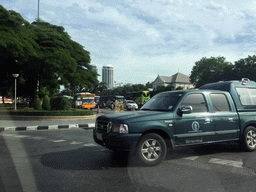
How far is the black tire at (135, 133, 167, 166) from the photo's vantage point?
5.04 meters

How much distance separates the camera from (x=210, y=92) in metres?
6.23

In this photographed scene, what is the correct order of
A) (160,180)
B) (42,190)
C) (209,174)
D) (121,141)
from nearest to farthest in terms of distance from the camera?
1. (42,190)
2. (160,180)
3. (209,174)
4. (121,141)

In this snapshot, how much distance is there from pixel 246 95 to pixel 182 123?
255 cm

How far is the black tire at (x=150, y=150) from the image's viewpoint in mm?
5039

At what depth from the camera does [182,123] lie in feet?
18.1

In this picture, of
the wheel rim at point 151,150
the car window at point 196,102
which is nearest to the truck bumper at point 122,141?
the wheel rim at point 151,150

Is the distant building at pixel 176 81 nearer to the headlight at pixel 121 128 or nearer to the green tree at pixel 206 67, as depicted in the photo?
the green tree at pixel 206 67

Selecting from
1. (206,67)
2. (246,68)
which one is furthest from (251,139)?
(206,67)

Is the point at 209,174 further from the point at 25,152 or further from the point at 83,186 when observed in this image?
the point at 25,152

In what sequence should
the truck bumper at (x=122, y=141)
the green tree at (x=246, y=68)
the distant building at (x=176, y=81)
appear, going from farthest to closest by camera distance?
the distant building at (x=176, y=81) < the green tree at (x=246, y=68) < the truck bumper at (x=122, y=141)

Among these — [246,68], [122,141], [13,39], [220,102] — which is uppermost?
[246,68]

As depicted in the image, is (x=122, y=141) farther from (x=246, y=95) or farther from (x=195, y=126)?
(x=246, y=95)

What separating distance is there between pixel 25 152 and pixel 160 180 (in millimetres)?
4020

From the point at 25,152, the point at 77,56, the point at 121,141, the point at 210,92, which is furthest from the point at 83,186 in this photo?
the point at 77,56
